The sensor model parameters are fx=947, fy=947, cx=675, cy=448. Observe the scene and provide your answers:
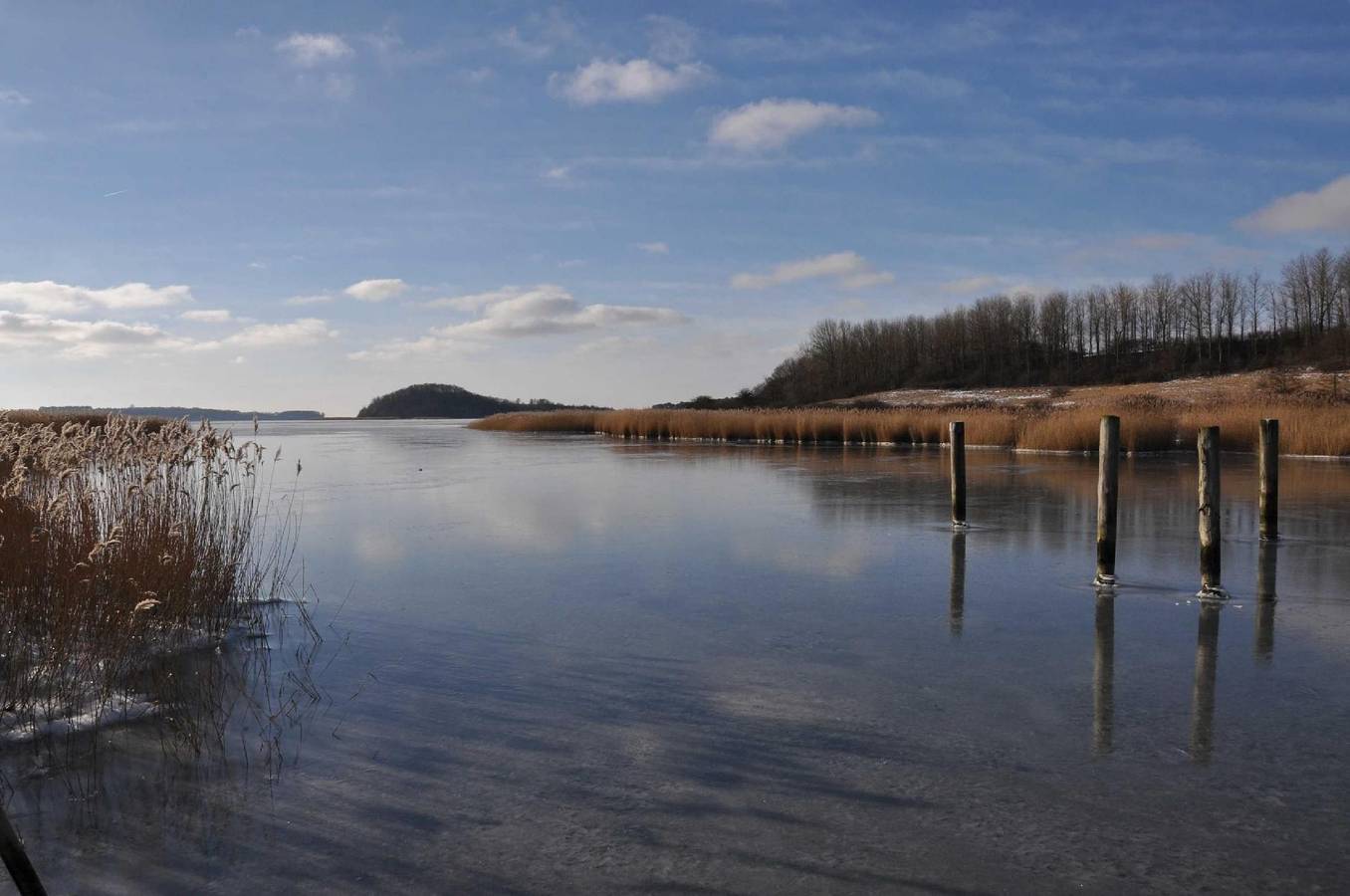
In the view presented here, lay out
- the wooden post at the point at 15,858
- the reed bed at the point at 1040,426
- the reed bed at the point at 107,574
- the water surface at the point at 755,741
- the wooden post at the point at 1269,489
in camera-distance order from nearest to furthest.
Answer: the wooden post at the point at 15,858 → the water surface at the point at 755,741 → the reed bed at the point at 107,574 → the wooden post at the point at 1269,489 → the reed bed at the point at 1040,426

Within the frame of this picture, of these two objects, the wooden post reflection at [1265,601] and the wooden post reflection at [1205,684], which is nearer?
the wooden post reflection at [1205,684]

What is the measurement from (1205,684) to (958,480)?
4995 millimetres

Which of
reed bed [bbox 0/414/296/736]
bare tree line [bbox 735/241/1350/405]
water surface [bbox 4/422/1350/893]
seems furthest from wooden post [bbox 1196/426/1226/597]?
bare tree line [bbox 735/241/1350/405]

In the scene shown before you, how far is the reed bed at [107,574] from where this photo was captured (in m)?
3.74

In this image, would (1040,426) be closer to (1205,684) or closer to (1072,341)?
(1205,684)

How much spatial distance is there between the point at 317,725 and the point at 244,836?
90 cm

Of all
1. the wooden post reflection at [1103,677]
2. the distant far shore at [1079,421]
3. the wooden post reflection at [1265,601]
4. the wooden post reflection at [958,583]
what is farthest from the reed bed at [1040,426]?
the wooden post reflection at [1103,677]

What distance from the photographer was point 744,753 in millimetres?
3188

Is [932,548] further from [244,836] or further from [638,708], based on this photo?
[244,836]

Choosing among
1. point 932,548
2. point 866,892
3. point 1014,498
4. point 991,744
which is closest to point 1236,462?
point 1014,498

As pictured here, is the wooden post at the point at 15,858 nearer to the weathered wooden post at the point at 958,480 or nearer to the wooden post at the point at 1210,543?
the wooden post at the point at 1210,543

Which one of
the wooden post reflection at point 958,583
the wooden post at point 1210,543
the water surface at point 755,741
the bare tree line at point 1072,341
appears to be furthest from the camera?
the bare tree line at point 1072,341

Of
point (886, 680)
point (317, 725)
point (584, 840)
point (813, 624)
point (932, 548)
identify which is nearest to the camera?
point (584, 840)

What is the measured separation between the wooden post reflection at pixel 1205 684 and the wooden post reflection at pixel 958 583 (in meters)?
1.11
